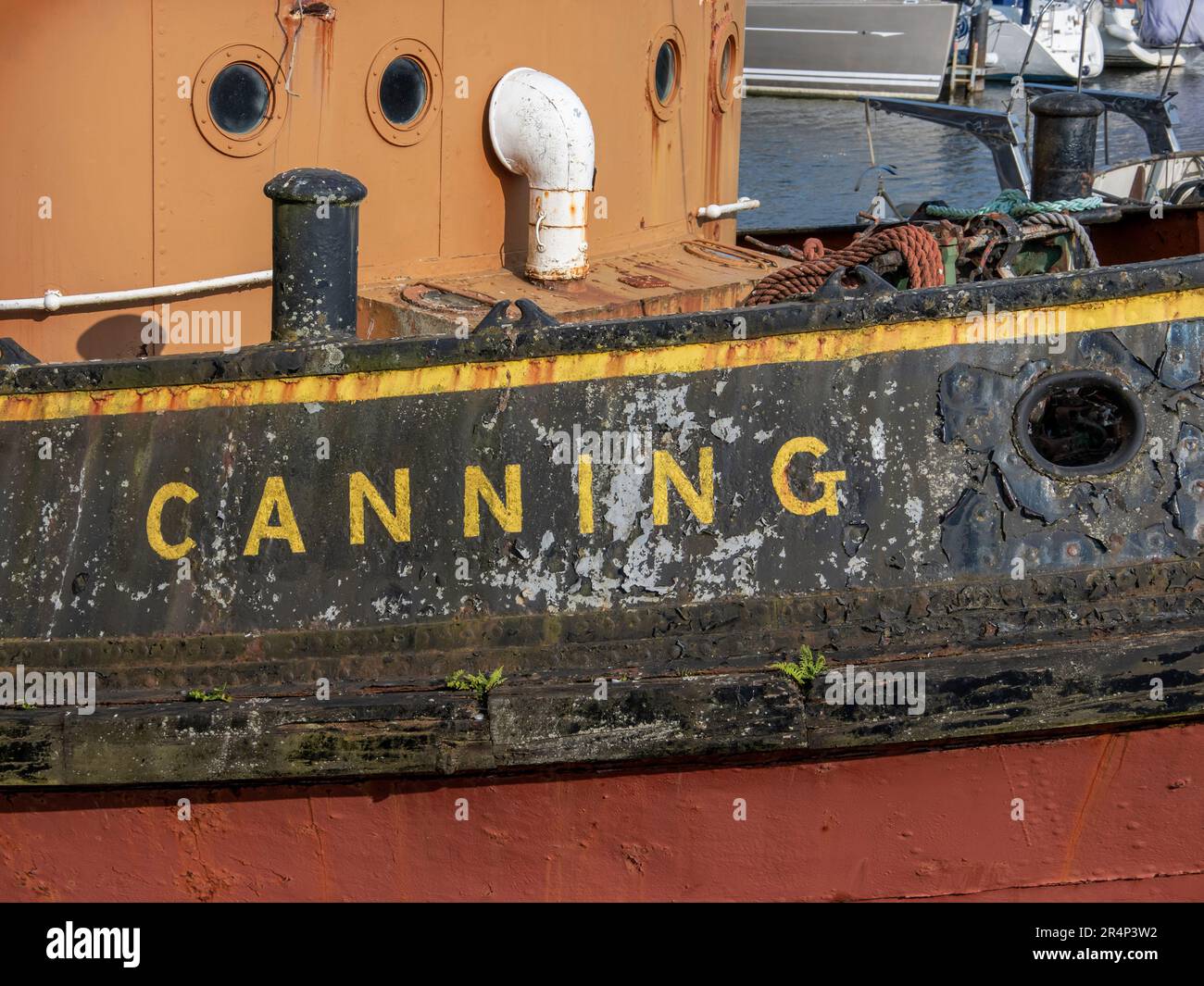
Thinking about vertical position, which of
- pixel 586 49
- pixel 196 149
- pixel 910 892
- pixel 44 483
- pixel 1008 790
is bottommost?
pixel 910 892

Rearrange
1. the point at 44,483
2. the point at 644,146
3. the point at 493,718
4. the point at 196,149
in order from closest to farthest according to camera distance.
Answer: the point at 493,718 → the point at 44,483 → the point at 196,149 → the point at 644,146

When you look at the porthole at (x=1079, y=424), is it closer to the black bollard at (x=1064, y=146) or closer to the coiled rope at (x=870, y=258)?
the coiled rope at (x=870, y=258)

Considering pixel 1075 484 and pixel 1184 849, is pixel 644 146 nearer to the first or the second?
pixel 1075 484

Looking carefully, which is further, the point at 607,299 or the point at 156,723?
the point at 607,299

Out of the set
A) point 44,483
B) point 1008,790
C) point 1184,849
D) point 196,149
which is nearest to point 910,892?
point 1008,790

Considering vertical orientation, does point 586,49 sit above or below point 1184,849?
above

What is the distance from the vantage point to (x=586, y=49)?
Result: 5395mm

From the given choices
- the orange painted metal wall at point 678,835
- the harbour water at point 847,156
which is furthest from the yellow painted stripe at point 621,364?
the harbour water at point 847,156

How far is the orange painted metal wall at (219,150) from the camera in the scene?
4352 mm

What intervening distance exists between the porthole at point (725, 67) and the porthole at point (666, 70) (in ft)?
1.29

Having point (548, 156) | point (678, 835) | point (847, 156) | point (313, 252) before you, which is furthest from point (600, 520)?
point (847, 156)

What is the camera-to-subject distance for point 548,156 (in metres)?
4.99

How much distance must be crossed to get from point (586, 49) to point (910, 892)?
9.89 ft

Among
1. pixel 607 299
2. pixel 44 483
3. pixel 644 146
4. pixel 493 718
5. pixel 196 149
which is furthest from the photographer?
pixel 644 146
